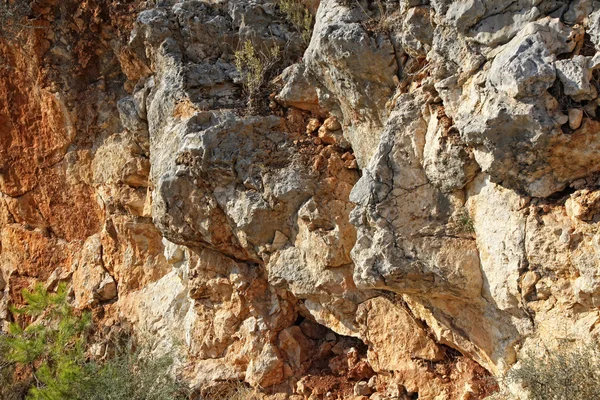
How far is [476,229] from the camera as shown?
446cm

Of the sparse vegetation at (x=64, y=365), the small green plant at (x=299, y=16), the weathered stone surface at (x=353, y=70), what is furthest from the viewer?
the small green plant at (x=299, y=16)

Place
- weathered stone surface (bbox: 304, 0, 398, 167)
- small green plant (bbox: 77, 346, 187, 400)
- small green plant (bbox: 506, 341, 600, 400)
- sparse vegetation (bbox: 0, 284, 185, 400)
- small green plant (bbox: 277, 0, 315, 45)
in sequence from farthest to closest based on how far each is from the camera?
small green plant (bbox: 277, 0, 315, 45) → sparse vegetation (bbox: 0, 284, 185, 400) → small green plant (bbox: 77, 346, 187, 400) → weathered stone surface (bbox: 304, 0, 398, 167) → small green plant (bbox: 506, 341, 600, 400)

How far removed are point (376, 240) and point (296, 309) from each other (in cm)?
189

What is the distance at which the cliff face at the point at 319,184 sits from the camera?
13.1ft

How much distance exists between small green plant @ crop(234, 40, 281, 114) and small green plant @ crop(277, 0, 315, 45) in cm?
31

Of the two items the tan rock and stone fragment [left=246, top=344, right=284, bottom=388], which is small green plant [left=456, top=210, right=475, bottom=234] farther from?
stone fragment [left=246, top=344, right=284, bottom=388]

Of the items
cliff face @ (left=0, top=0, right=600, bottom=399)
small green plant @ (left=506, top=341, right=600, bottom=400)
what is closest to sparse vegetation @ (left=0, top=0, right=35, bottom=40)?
cliff face @ (left=0, top=0, right=600, bottom=399)

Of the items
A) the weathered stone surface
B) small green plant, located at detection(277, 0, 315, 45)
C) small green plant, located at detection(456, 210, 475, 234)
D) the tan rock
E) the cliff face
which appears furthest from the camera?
small green plant, located at detection(277, 0, 315, 45)

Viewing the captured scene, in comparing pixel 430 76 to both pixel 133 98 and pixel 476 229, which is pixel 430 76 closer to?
pixel 476 229

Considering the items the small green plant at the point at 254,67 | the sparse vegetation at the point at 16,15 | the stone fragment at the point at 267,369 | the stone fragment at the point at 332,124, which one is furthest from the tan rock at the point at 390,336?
the sparse vegetation at the point at 16,15

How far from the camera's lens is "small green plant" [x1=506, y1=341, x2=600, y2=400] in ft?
12.3

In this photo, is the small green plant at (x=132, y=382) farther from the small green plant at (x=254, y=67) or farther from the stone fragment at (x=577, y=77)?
the stone fragment at (x=577, y=77)

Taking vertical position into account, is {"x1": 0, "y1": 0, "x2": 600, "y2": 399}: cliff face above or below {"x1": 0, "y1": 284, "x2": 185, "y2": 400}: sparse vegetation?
above

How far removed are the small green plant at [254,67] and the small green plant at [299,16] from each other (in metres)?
0.31
